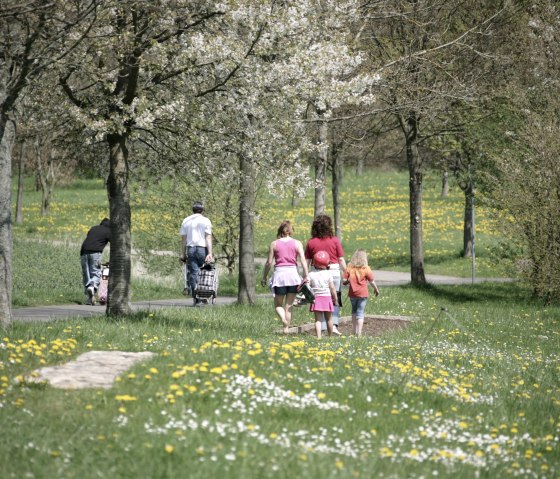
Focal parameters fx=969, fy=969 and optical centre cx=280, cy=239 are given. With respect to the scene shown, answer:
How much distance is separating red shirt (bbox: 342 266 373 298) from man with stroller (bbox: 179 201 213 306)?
4174 millimetres

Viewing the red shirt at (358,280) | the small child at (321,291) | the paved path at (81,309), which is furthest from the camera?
the paved path at (81,309)

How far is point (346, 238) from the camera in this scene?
43844 mm

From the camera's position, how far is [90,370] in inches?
342

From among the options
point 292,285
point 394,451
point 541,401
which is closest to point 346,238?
point 292,285

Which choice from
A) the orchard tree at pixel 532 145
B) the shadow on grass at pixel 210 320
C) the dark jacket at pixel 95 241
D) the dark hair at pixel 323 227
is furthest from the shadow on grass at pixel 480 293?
the dark hair at pixel 323 227

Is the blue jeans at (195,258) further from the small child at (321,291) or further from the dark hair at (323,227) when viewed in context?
the small child at (321,291)

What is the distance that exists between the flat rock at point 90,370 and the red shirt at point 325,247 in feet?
18.9

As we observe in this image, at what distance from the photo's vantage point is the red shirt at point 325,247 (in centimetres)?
1502

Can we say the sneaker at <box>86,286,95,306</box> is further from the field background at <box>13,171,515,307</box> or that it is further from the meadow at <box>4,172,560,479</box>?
the meadow at <box>4,172,560,479</box>

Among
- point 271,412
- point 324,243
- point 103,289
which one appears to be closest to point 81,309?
point 103,289

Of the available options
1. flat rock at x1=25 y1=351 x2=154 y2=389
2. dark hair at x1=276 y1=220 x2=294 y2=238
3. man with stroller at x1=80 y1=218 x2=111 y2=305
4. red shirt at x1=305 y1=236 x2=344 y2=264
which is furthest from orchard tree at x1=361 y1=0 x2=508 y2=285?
flat rock at x1=25 y1=351 x2=154 y2=389

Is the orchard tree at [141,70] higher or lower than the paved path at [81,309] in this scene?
higher

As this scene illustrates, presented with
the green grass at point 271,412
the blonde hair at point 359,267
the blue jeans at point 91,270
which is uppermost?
the blonde hair at point 359,267

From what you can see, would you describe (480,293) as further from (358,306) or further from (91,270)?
(358,306)
